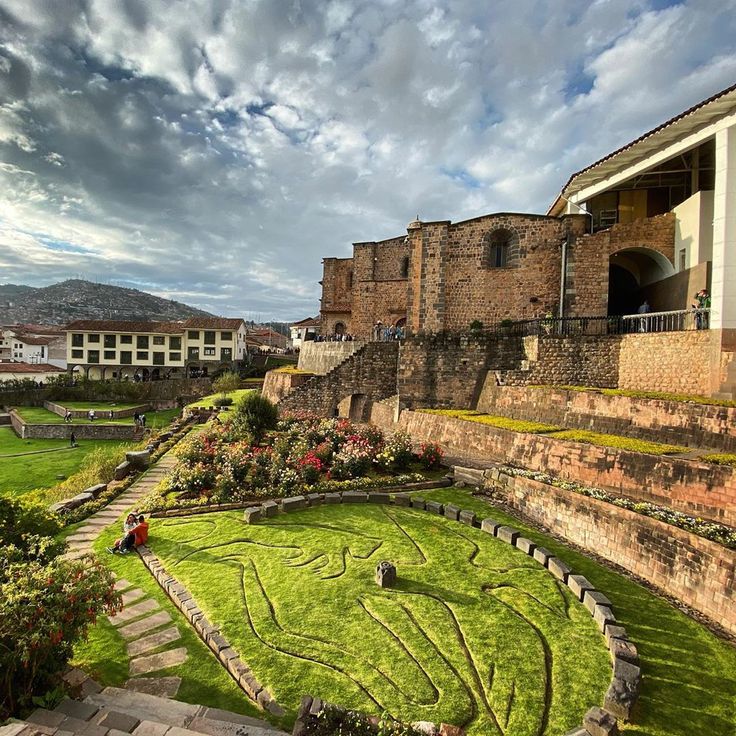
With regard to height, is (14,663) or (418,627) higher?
(14,663)

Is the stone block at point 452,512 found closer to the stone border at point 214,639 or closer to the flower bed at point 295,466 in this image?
the flower bed at point 295,466

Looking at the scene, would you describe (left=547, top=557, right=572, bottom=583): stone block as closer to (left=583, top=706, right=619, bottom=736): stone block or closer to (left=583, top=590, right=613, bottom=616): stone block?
(left=583, top=590, right=613, bottom=616): stone block

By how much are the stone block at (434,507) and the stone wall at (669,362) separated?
28.0ft

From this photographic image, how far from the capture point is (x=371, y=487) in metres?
13.0

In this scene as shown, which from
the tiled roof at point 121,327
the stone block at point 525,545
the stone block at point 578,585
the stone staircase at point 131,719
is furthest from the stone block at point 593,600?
the tiled roof at point 121,327

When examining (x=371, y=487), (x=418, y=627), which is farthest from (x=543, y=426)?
(x=418, y=627)

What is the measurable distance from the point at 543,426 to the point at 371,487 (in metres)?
5.98

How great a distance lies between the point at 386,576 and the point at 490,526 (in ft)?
11.3

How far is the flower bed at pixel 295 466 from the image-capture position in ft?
40.8

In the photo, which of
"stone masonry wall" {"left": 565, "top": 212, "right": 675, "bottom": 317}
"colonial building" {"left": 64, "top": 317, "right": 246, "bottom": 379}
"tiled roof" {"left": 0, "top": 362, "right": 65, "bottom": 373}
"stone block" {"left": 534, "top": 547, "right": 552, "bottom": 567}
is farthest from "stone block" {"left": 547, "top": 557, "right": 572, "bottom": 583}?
"tiled roof" {"left": 0, "top": 362, "right": 65, "bottom": 373}

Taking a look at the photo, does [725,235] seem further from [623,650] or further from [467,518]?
[623,650]

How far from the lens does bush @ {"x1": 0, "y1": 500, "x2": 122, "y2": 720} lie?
4.51 metres

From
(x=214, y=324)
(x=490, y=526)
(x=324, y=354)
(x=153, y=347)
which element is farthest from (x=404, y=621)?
(x=153, y=347)

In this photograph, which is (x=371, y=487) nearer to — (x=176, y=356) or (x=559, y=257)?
(x=559, y=257)
